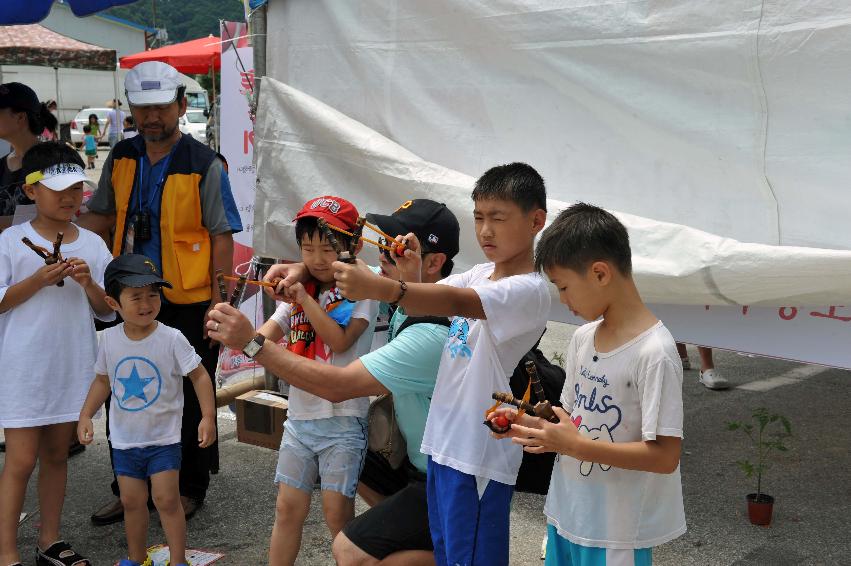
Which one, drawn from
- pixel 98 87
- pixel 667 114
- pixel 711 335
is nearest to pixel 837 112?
pixel 667 114

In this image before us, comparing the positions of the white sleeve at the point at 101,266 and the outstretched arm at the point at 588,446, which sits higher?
the white sleeve at the point at 101,266

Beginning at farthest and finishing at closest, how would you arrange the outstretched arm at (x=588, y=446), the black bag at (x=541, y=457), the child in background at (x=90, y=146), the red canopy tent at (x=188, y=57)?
the child in background at (x=90, y=146), the red canopy tent at (x=188, y=57), the black bag at (x=541, y=457), the outstretched arm at (x=588, y=446)

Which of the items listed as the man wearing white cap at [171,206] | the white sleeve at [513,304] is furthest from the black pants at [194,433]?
the white sleeve at [513,304]

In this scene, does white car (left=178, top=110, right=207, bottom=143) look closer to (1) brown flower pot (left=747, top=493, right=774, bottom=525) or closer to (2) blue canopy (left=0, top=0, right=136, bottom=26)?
(2) blue canopy (left=0, top=0, right=136, bottom=26)

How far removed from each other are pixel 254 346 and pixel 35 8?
332cm

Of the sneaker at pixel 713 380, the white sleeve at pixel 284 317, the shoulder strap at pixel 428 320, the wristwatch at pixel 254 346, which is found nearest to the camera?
the wristwatch at pixel 254 346

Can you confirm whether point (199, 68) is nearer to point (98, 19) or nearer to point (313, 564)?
point (98, 19)

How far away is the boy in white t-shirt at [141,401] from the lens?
3510mm

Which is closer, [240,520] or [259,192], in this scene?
[240,520]

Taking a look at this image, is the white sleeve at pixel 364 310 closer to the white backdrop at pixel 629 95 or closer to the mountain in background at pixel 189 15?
the white backdrop at pixel 629 95

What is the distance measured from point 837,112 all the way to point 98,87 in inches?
1371

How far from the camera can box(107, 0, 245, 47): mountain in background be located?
6594 cm

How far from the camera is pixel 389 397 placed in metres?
3.13

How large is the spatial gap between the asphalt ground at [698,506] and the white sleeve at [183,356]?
0.87 m
